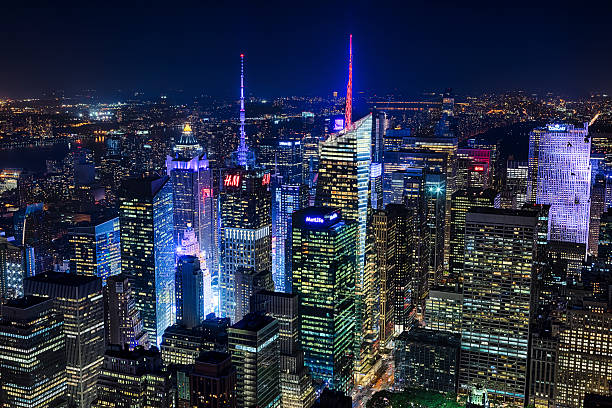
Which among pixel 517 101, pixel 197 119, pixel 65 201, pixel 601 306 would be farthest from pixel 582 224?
pixel 65 201

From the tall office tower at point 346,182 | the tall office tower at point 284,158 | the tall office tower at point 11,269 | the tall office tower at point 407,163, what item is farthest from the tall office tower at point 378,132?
the tall office tower at point 11,269

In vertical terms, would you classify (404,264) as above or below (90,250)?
below

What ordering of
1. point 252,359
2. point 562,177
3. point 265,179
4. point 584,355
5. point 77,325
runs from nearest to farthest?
point 252,359, point 77,325, point 584,355, point 265,179, point 562,177

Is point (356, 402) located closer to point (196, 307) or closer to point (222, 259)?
point (196, 307)

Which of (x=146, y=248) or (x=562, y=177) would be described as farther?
(x=562, y=177)

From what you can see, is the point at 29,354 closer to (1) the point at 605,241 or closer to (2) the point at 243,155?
(2) the point at 243,155

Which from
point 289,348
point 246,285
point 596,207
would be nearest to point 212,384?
point 289,348

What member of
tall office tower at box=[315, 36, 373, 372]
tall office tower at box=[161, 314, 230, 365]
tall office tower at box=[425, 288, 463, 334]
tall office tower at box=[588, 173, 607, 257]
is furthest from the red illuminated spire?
tall office tower at box=[588, 173, 607, 257]
